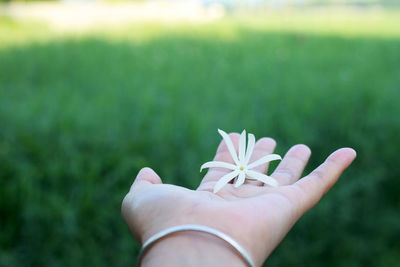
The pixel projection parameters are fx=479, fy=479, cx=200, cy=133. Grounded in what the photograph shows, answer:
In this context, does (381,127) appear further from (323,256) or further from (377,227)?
(323,256)

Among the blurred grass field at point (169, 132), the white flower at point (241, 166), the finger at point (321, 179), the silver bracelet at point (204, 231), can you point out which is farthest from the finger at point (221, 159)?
the blurred grass field at point (169, 132)

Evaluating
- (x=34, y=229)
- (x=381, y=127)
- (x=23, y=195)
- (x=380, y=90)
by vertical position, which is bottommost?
(x=34, y=229)

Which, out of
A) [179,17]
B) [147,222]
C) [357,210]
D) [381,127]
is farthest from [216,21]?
[147,222]

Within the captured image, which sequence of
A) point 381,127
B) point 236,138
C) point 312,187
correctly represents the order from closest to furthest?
point 312,187 < point 236,138 < point 381,127

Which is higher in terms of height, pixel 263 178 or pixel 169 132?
pixel 169 132

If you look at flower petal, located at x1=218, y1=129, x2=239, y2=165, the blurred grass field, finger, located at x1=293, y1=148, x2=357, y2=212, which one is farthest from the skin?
the blurred grass field

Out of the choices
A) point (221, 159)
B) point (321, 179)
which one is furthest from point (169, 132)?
point (321, 179)

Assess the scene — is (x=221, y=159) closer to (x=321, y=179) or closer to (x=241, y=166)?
(x=241, y=166)

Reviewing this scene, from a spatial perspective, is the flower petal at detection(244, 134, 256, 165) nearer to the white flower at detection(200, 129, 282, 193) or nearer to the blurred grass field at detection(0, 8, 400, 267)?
the white flower at detection(200, 129, 282, 193)
